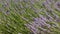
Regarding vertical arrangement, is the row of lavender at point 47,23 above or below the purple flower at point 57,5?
below

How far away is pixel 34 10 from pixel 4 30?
320 millimetres

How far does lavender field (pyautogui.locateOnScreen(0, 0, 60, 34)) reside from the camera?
5.90 ft

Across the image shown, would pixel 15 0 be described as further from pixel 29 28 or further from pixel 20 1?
pixel 29 28

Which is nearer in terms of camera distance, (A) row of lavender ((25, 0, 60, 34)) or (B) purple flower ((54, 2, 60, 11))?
(A) row of lavender ((25, 0, 60, 34))

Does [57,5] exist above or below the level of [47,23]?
above

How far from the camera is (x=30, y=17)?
6.21 ft

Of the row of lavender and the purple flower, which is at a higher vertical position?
the purple flower

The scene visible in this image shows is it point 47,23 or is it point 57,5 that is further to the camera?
point 57,5

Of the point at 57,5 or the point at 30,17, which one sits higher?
the point at 57,5

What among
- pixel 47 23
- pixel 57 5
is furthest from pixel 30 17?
pixel 57 5

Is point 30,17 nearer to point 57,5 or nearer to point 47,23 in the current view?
point 47,23

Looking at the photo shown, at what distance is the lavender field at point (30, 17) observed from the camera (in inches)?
70.8

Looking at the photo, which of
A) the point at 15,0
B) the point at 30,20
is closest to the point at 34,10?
the point at 30,20

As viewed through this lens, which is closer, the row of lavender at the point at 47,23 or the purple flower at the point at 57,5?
the row of lavender at the point at 47,23
